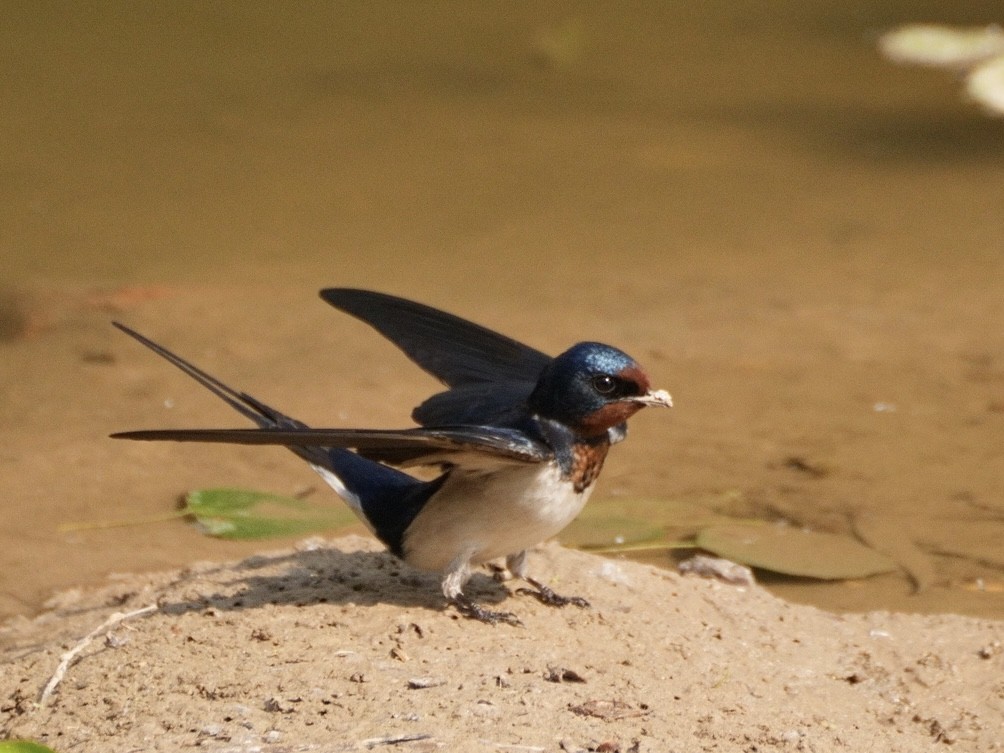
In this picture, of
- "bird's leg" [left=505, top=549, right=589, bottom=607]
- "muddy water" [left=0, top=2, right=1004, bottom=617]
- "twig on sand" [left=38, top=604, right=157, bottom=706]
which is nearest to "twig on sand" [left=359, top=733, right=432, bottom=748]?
"twig on sand" [left=38, top=604, right=157, bottom=706]

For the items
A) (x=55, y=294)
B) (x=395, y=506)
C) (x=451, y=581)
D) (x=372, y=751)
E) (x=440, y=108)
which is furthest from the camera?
(x=440, y=108)

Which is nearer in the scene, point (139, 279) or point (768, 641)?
point (768, 641)

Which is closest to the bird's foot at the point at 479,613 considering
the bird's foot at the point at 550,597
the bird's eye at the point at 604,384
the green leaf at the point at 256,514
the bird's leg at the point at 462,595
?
the bird's leg at the point at 462,595

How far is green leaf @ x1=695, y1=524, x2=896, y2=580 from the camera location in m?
4.52

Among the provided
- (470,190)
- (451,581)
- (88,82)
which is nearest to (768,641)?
(451,581)

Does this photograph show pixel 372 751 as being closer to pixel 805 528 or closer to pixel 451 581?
pixel 451 581

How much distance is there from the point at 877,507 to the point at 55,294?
12.6 ft

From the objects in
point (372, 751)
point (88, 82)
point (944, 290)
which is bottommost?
point (372, 751)

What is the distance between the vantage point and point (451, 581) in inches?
137

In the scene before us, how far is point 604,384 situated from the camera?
133 inches

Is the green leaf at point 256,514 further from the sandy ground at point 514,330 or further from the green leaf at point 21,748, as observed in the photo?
the green leaf at point 21,748

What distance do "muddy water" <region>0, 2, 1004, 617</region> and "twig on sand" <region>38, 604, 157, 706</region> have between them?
0.71 metres

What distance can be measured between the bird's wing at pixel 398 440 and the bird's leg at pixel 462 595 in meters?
0.31

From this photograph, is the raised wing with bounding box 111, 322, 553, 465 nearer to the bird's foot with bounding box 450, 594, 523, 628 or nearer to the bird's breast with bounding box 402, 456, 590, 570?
the bird's breast with bounding box 402, 456, 590, 570
